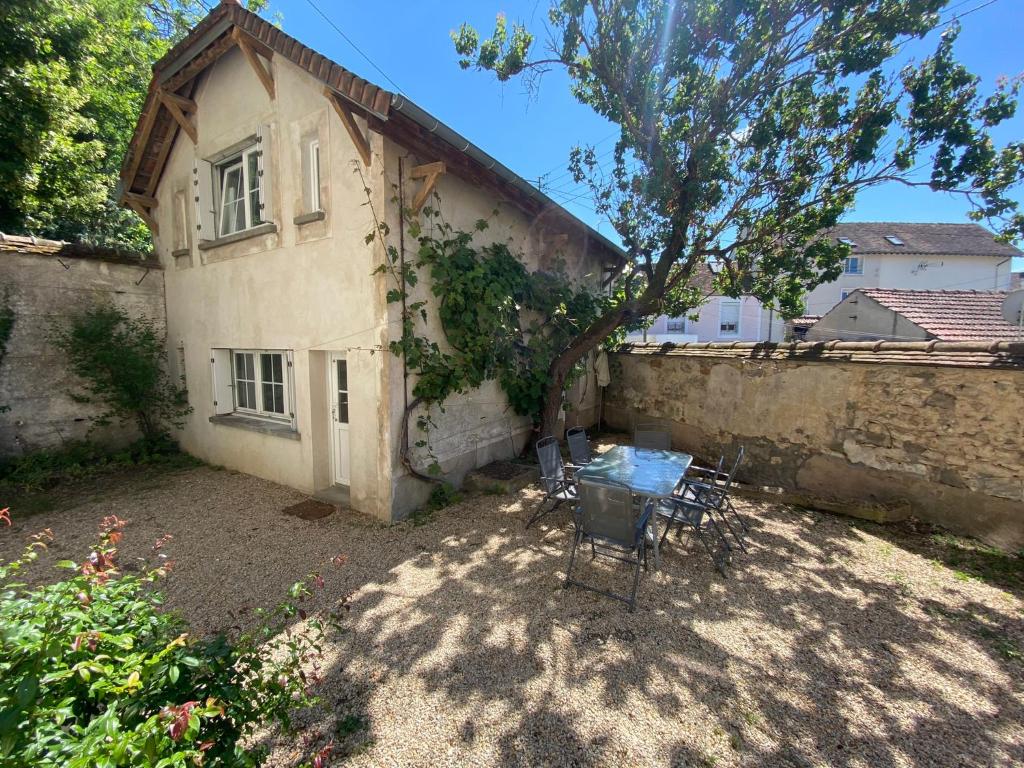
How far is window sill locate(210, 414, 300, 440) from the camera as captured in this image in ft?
20.7

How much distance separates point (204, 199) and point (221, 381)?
121 inches

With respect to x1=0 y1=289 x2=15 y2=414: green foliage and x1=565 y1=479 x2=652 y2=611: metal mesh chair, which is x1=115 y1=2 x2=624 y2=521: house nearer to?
x1=0 y1=289 x2=15 y2=414: green foliage

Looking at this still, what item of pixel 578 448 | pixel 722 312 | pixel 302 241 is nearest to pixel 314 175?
pixel 302 241

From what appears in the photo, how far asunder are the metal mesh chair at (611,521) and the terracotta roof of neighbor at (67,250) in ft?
30.2

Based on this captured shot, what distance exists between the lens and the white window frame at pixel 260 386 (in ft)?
20.9

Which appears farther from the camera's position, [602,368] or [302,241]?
[602,368]

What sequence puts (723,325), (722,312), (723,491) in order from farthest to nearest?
1. (723,325)
2. (722,312)
3. (723,491)

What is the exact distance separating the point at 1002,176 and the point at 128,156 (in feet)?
44.8

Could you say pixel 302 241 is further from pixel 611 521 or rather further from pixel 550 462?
pixel 611 521

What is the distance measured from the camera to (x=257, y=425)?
6754 mm

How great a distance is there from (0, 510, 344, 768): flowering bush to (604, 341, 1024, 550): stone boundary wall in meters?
6.80

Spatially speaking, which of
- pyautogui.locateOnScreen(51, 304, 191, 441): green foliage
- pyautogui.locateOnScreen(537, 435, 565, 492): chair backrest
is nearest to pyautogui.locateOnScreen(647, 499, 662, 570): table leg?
pyautogui.locateOnScreen(537, 435, 565, 492): chair backrest

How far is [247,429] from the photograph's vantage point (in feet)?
22.7

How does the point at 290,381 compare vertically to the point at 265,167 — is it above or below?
below
